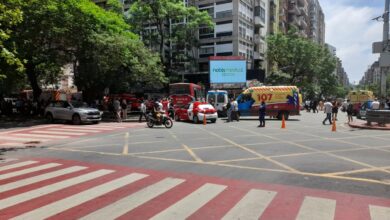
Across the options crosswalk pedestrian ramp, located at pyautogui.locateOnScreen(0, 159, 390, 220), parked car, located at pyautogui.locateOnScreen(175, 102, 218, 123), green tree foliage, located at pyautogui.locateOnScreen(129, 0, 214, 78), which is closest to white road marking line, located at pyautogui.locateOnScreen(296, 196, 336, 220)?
crosswalk pedestrian ramp, located at pyautogui.locateOnScreen(0, 159, 390, 220)

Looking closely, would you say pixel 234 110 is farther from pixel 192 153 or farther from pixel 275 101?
pixel 192 153

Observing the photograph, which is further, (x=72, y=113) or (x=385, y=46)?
(x=385, y=46)

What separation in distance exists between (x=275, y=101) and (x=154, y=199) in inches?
986

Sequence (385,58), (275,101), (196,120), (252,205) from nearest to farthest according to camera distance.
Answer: (252,205), (385,58), (196,120), (275,101)

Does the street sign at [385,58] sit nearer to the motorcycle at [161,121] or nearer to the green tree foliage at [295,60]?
the motorcycle at [161,121]

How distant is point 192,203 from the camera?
6758 millimetres

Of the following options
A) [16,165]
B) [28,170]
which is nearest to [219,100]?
[16,165]

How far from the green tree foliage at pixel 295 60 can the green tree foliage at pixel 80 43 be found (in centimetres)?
3303

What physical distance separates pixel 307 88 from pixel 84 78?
45260 mm

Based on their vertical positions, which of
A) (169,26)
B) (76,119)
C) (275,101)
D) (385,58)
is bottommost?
(76,119)

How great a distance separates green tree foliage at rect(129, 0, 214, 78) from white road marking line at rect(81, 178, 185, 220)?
3978 cm

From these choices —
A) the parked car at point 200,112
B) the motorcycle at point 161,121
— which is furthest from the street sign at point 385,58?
the motorcycle at point 161,121

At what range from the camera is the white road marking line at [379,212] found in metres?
6.06

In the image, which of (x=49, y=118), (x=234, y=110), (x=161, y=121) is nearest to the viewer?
(x=161, y=121)
